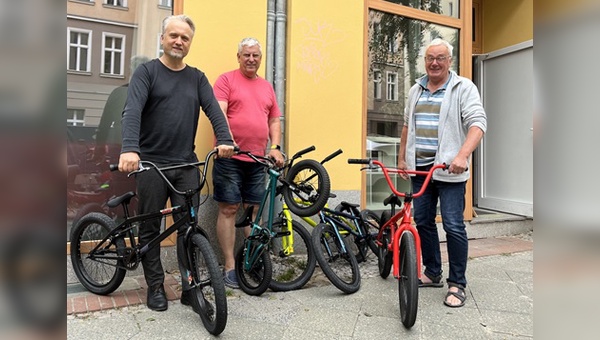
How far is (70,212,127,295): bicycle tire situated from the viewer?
11.0 feet

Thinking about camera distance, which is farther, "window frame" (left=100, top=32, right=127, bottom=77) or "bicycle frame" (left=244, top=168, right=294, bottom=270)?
"window frame" (left=100, top=32, right=127, bottom=77)

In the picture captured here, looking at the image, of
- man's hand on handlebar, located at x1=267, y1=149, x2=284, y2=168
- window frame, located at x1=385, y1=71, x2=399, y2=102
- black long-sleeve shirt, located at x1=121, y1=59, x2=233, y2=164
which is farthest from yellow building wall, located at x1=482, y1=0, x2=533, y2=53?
black long-sleeve shirt, located at x1=121, y1=59, x2=233, y2=164

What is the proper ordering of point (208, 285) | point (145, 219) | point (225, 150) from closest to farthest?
point (208, 285) < point (225, 150) < point (145, 219)

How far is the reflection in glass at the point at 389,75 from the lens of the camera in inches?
209

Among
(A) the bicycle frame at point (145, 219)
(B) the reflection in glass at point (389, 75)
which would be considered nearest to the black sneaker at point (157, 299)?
(A) the bicycle frame at point (145, 219)

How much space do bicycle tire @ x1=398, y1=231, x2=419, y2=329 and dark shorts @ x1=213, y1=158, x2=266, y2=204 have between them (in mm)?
1474

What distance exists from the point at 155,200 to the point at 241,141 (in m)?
1.00

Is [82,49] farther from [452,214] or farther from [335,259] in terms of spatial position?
[452,214]

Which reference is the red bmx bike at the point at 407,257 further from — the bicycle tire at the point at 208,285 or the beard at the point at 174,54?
the beard at the point at 174,54

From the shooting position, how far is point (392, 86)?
219 inches

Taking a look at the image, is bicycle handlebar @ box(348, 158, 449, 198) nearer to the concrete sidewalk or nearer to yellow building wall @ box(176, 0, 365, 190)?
the concrete sidewalk

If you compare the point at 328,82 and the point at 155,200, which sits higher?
the point at 328,82

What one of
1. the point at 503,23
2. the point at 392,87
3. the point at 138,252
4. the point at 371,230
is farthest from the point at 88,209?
the point at 503,23
